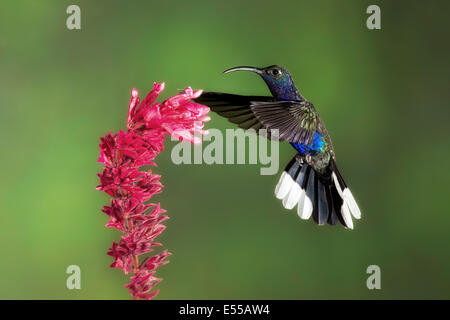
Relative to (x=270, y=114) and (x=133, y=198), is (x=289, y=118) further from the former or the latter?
(x=133, y=198)

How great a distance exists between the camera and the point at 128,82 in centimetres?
296

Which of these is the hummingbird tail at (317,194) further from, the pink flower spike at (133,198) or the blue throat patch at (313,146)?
the pink flower spike at (133,198)

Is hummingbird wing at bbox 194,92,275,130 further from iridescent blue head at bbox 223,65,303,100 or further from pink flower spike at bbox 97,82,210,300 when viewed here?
pink flower spike at bbox 97,82,210,300

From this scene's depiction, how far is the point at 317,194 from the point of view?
158 cm

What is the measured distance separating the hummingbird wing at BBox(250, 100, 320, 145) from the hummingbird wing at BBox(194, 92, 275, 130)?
0.07m

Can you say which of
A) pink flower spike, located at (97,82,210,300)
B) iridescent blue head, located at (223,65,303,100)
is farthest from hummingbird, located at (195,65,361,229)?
pink flower spike, located at (97,82,210,300)

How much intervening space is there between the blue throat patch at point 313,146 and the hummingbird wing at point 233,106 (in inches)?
7.3

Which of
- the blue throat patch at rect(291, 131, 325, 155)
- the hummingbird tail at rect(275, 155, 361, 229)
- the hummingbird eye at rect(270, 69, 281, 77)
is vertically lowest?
the hummingbird tail at rect(275, 155, 361, 229)

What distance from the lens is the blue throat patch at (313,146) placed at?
159 centimetres

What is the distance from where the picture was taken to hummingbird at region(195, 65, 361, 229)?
134 centimetres

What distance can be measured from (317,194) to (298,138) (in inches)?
9.3

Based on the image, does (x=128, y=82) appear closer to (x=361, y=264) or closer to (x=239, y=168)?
(x=239, y=168)

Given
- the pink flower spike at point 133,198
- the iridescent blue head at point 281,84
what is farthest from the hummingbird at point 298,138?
the pink flower spike at point 133,198

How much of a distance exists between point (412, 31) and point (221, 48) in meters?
1.08
